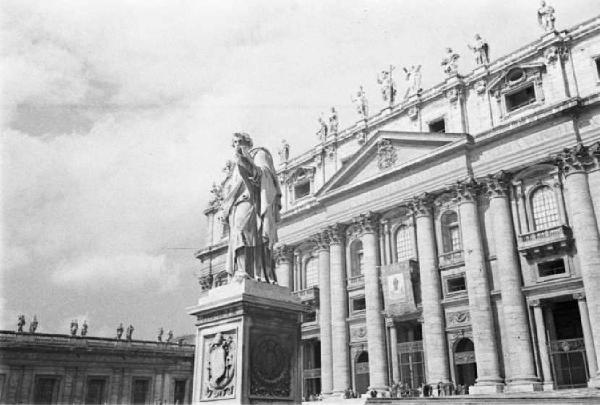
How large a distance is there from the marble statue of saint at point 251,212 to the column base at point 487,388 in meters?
21.5

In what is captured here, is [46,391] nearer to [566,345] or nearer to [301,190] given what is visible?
[301,190]

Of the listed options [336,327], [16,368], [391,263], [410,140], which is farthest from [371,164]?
[16,368]

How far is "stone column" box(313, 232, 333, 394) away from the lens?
3569cm

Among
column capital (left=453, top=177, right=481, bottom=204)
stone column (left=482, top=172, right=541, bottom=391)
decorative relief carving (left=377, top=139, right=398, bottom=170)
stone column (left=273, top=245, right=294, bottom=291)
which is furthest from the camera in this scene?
stone column (left=273, top=245, right=294, bottom=291)

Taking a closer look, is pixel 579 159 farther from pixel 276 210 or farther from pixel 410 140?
pixel 276 210

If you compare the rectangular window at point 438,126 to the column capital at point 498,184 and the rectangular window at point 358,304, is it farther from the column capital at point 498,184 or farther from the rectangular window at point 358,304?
the rectangular window at point 358,304

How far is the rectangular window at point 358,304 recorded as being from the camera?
118ft

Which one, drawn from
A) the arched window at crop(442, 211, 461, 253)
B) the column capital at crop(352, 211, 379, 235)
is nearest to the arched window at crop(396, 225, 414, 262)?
the column capital at crop(352, 211, 379, 235)

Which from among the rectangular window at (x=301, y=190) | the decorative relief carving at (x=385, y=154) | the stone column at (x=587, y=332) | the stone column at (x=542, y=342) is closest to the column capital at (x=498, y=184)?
the stone column at (x=542, y=342)

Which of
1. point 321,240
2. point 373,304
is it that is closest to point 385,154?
point 321,240

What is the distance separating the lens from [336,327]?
35.8 meters

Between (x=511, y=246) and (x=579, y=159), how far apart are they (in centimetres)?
533

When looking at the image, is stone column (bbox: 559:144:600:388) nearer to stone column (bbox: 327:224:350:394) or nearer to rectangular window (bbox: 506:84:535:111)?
rectangular window (bbox: 506:84:535:111)

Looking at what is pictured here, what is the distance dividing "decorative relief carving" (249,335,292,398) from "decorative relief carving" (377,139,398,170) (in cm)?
2766
